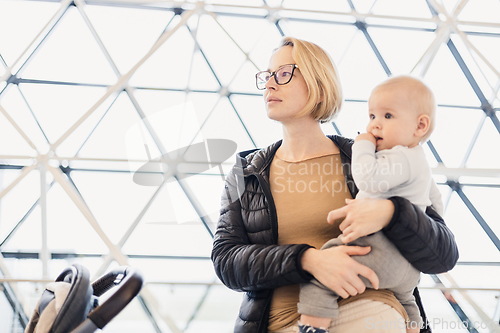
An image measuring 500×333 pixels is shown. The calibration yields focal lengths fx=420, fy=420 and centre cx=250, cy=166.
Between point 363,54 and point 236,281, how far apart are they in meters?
8.79

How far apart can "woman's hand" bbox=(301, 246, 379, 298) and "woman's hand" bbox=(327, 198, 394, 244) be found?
0.09m

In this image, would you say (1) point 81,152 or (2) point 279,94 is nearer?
(2) point 279,94

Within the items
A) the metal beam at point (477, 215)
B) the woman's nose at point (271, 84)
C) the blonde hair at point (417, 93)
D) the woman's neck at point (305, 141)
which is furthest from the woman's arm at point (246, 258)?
the metal beam at point (477, 215)

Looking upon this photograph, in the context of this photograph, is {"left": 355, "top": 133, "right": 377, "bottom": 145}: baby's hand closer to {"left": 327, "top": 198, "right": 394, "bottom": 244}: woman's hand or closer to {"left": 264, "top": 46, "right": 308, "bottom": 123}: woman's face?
{"left": 327, "top": 198, "right": 394, "bottom": 244}: woman's hand

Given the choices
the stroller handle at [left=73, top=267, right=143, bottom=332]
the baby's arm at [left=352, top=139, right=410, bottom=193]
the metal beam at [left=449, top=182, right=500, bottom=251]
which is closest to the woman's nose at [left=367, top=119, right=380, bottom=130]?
the baby's arm at [left=352, top=139, right=410, bottom=193]

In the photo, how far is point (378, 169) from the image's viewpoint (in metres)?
2.30

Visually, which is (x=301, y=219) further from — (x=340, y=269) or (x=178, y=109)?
(x=178, y=109)

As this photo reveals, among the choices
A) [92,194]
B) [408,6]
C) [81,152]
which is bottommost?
[92,194]

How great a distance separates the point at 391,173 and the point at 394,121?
340 millimetres

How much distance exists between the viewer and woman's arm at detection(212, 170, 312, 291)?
2.28 meters

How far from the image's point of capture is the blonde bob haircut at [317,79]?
2.81m

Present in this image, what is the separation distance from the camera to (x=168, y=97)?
9.84 meters

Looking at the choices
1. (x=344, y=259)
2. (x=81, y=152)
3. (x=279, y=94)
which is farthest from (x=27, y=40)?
(x=344, y=259)

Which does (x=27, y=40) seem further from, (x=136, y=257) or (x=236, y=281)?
(x=236, y=281)
